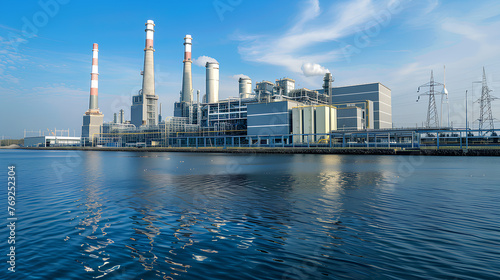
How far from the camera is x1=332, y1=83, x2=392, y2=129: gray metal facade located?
97.8 metres

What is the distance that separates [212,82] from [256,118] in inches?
1314

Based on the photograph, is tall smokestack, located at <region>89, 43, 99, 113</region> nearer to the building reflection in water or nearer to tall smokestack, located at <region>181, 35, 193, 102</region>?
tall smokestack, located at <region>181, 35, 193, 102</region>

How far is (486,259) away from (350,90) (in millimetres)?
100895

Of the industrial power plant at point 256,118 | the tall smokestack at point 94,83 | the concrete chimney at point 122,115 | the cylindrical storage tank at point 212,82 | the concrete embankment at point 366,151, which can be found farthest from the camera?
the concrete chimney at point 122,115

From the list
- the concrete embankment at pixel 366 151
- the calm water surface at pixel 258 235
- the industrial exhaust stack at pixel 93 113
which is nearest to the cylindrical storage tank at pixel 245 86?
the concrete embankment at pixel 366 151

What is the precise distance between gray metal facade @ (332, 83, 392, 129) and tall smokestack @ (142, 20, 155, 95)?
70498 mm

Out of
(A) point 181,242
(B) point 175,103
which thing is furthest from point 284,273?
(B) point 175,103

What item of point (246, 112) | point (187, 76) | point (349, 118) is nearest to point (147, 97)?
point (187, 76)

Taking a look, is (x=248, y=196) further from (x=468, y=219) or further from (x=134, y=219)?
(x=468, y=219)

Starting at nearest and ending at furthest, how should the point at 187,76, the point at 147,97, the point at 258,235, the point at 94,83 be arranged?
the point at 258,235 → the point at 187,76 → the point at 147,97 → the point at 94,83

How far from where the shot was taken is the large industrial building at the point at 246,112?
82.1 meters

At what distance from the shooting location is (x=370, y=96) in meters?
98.1

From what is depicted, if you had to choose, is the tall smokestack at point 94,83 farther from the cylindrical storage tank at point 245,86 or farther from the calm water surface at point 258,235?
the calm water surface at point 258,235

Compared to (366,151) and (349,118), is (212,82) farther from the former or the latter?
(366,151)
